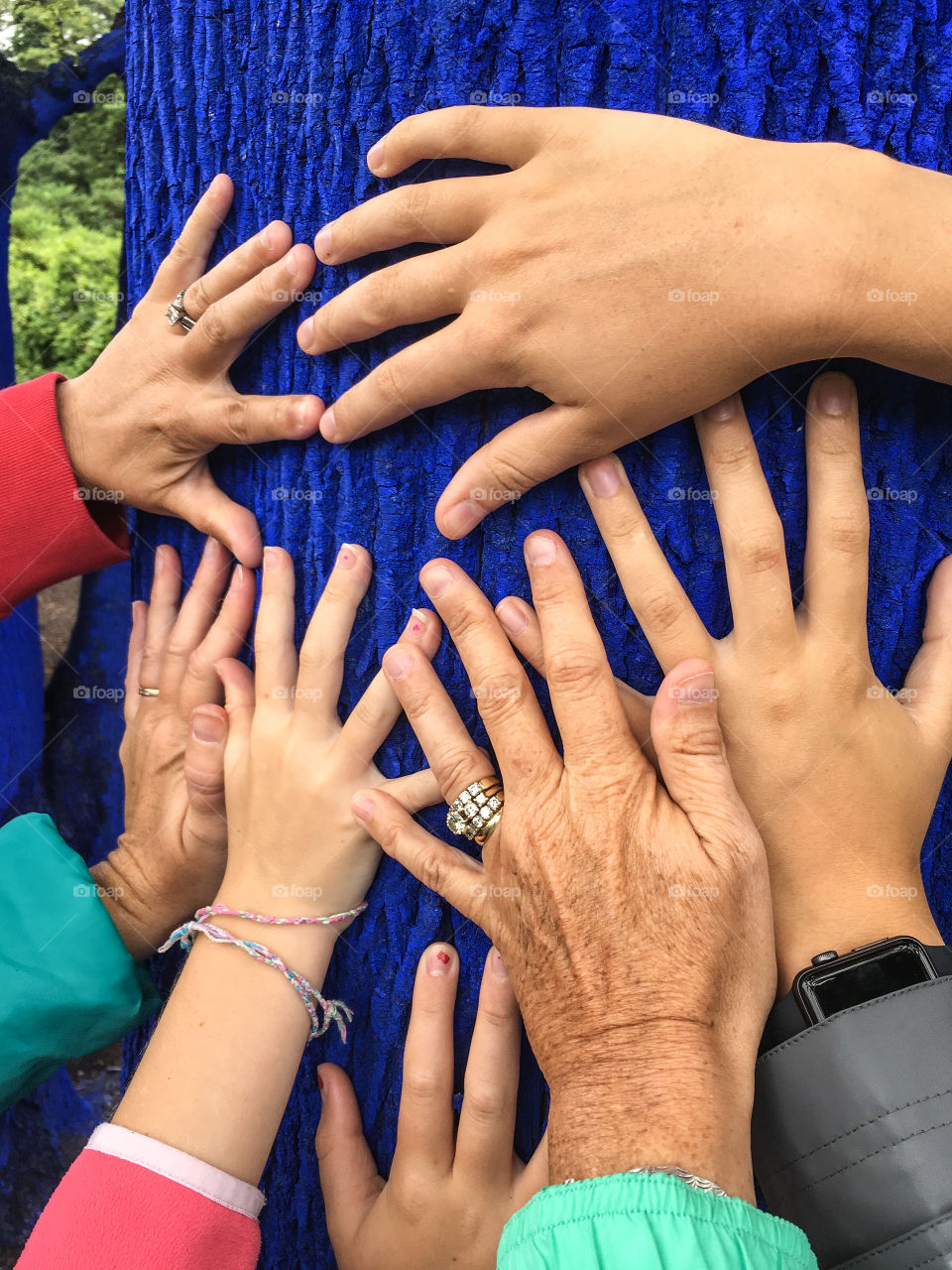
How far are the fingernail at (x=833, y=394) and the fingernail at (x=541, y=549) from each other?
0.39 metres

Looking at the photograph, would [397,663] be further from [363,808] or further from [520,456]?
[520,456]

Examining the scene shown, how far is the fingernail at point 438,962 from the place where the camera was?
52.2 inches

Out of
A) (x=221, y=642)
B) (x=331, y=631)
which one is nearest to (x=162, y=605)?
(x=221, y=642)

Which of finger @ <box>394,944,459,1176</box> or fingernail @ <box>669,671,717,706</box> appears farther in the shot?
finger @ <box>394,944,459,1176</box>

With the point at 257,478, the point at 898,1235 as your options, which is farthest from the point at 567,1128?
the point at 257,478

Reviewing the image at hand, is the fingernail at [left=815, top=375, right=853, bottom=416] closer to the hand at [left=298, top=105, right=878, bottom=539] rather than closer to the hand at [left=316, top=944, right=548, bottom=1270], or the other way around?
the hand at [left=298, top=105, right=878, bottom=539]

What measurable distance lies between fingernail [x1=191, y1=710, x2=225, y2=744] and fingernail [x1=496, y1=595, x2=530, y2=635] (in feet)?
1.74

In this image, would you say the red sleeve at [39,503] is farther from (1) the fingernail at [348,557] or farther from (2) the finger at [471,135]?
(2) the finger at [471,135]

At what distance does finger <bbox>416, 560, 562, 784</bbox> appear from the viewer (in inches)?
45.9

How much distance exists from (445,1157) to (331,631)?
80cm

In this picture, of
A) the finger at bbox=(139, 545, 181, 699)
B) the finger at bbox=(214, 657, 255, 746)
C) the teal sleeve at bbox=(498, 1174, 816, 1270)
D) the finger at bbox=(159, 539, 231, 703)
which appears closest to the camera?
the teal sleeve at bbox=(498, 1174, 816, 1270)

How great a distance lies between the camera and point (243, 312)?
1314 millimetres

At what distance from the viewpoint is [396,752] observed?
134 centimetres

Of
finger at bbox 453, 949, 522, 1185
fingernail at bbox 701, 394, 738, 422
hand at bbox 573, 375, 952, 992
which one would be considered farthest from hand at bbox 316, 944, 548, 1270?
fingernail at bbox 701, 394, 738, 422
